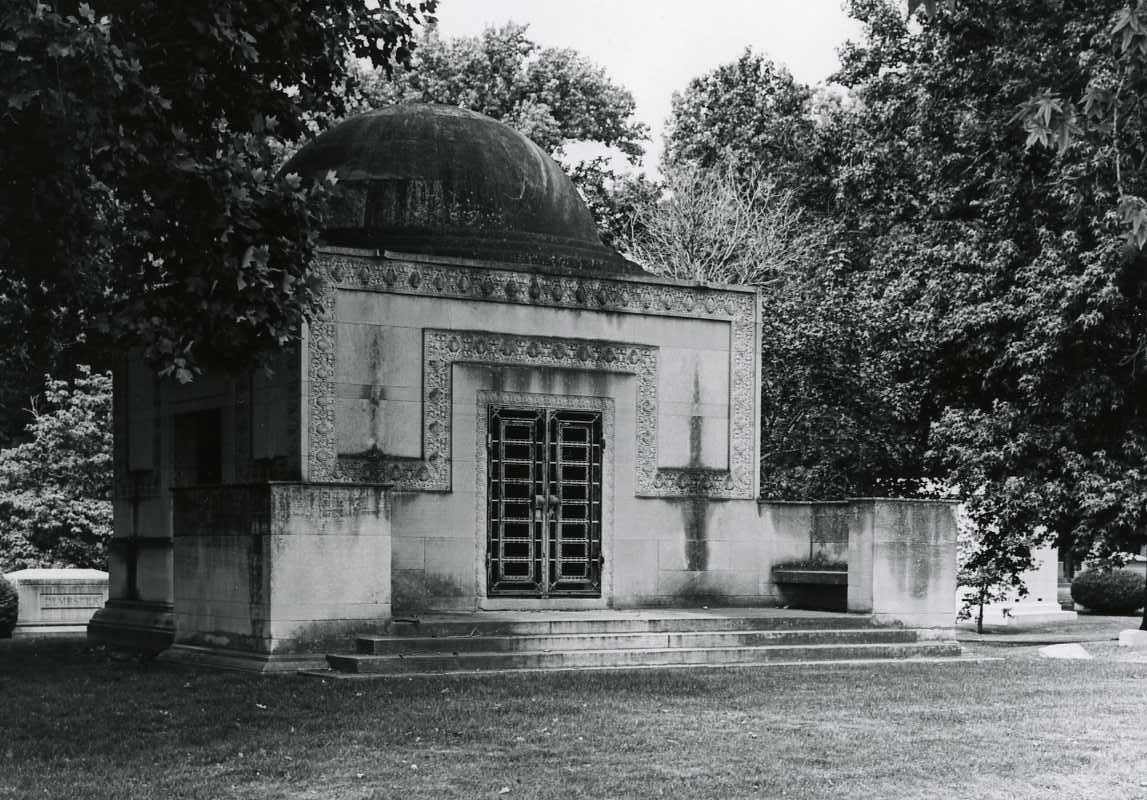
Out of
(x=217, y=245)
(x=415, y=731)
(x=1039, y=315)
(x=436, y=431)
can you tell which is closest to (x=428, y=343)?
(x=436, y=431)

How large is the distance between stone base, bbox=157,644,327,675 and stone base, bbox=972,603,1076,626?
2282 cm

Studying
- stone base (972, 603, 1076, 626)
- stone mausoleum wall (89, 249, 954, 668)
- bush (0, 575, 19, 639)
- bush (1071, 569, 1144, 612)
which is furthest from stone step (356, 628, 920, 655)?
bush (1071, 569, 1144, 612)

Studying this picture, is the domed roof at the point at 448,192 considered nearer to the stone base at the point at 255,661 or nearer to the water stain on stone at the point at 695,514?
the water stain on stone at the point at 695,514

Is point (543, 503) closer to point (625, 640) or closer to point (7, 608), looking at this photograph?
point (625, 640)

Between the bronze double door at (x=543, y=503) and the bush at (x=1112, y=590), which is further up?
the bronze double door at (x=543, y=503)

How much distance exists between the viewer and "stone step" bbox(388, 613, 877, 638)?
52.2 ft

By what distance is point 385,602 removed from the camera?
1591cm

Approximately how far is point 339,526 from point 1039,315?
1469cm

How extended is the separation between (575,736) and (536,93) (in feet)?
108

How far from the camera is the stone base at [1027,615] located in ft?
115

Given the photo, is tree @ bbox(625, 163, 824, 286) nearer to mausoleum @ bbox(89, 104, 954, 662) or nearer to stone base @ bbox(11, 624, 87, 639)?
mausoleum @ bbox(89, 104, 954, 662)

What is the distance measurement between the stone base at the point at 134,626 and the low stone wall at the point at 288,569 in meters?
2.68

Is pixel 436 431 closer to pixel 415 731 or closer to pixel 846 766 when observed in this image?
pixel 415 731

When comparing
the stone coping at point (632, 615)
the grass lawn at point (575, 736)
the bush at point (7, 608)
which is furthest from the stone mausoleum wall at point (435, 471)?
the bush at point (7, 608)
